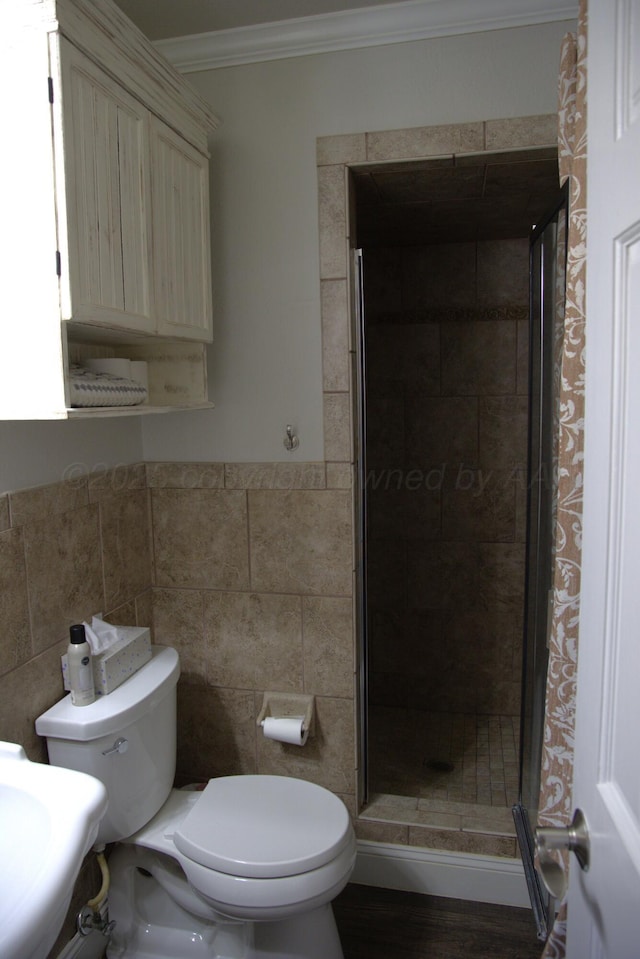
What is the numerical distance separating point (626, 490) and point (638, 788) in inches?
12.0

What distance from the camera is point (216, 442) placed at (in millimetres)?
2152

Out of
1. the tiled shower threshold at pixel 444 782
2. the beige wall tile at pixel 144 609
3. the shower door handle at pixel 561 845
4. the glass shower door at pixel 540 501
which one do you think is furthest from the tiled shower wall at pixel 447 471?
the shower door handle at pixel 561 845

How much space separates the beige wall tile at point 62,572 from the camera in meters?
1.67

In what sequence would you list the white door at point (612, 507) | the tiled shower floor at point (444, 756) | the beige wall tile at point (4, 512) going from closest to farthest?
1. the white door at point (612, 507)
2. the beige wall tile at point (4, 512)
3. the tiled shower floor at point (444, 756)

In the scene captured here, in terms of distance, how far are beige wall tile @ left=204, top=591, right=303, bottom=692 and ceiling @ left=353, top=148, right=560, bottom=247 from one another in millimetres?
1360

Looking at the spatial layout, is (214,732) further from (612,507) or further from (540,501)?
(612,507)

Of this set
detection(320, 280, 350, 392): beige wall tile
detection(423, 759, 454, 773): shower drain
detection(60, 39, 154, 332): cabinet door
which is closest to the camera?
detection(60, 39, 154, 332): cabinet door

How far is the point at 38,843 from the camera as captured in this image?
3.62 ft

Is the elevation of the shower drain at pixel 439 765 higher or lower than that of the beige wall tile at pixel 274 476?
lower

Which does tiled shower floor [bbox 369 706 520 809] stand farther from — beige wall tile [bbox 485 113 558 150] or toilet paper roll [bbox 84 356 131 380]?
beige wall tile [bbox 485 113 558 150]

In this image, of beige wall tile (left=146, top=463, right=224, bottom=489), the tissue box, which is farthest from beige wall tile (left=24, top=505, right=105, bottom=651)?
beige wall tile (left=146, top=463, right=224, bottom=489)

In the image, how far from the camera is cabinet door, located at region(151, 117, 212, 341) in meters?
1.63

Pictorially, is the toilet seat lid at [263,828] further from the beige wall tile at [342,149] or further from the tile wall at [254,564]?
the beige wall tile at [342,149]

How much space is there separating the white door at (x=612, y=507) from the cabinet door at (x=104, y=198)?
0.94 metres
